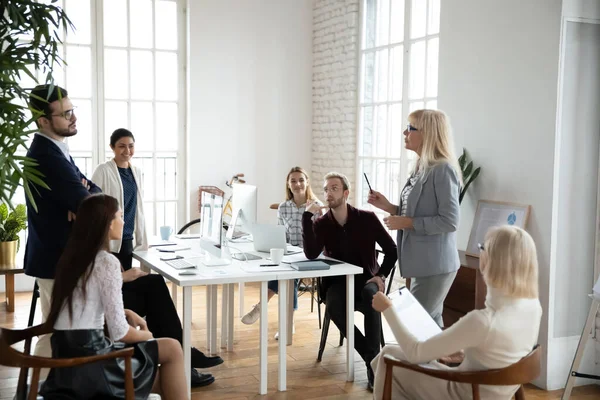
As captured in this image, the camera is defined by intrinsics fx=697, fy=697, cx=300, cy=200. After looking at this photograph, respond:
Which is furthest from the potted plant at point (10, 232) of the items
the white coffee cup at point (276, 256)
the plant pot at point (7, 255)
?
the white coffee cup at point (276, 256)

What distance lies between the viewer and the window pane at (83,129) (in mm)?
6297

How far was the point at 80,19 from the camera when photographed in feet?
20.5

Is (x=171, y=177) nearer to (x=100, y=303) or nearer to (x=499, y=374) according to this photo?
(x=100, y=303)

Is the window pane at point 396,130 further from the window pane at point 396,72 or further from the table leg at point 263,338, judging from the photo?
the table leg at point 263,338

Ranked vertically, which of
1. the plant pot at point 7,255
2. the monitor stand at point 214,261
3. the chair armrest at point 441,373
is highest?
the monitor stand at point 214,261

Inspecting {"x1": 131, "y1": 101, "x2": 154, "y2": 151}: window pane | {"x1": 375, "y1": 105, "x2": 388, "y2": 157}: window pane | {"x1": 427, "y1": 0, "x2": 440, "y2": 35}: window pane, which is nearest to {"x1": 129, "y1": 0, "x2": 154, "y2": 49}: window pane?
{"x1": 131, "y1": 101, "x2": 154, "y2": 151}: window pane

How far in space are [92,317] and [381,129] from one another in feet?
13.3

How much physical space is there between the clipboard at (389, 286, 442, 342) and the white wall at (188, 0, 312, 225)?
4.14 meters

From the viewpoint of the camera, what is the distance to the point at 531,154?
13.2 feet

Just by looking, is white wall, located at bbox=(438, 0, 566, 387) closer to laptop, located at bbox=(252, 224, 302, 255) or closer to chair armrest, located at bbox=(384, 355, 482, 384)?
laptop, located at bbox=(252, 224, 302, 255)

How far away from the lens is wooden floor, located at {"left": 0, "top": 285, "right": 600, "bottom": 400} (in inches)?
151

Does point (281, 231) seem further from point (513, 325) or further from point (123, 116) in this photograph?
point (123, 116)

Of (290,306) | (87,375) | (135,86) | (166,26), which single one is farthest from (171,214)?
(87,375)

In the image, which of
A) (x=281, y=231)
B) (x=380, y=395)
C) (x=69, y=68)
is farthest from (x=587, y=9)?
(x=69, y=68)
